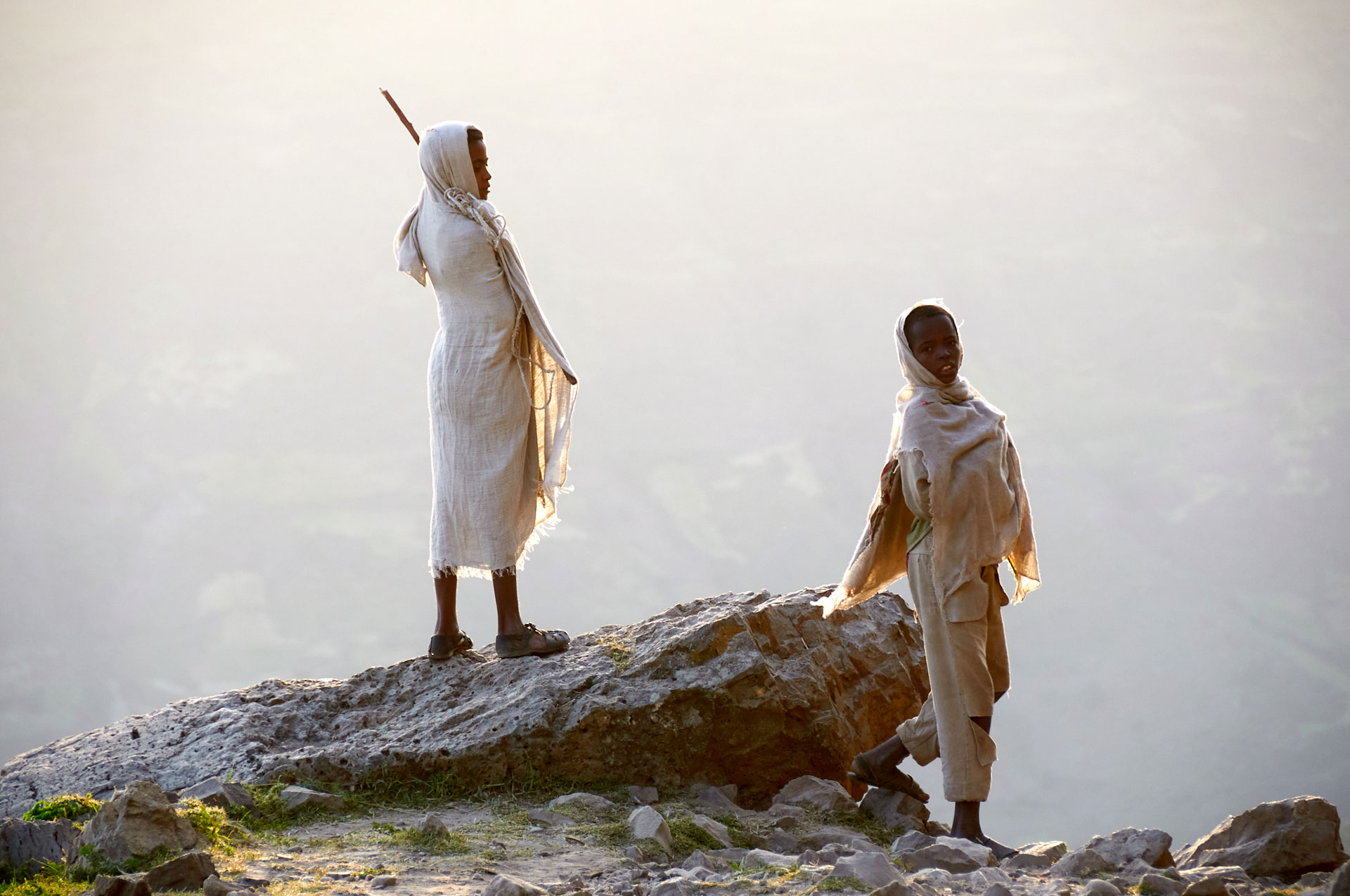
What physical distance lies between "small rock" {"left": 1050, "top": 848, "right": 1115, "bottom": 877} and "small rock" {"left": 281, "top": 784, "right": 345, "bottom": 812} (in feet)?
8.46

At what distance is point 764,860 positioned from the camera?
3.64 m

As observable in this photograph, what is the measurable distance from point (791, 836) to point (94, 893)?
7.89ft

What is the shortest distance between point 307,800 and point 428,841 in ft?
2.35

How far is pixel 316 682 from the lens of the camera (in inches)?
222

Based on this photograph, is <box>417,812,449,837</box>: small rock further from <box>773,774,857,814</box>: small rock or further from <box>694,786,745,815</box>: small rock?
<box>773,774,857,814</box>: small rock

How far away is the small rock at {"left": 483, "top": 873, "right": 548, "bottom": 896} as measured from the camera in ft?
10.1

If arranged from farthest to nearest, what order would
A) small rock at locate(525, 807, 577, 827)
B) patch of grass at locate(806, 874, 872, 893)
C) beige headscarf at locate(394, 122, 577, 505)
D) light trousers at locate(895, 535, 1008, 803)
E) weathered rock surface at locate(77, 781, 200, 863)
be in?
beige headscarf at locate(394, 122, 577, 505), small rock at locate(525, 807, 577, 827), light trousers at locate(895, 535, 1008, 803), weathered rock surface at locate(77, 781, 200, 863), patch of grass at locate(806, 874, 872, 893)

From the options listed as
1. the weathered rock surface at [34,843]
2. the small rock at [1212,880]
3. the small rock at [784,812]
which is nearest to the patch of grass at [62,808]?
the weathered rock surface at [34,843]

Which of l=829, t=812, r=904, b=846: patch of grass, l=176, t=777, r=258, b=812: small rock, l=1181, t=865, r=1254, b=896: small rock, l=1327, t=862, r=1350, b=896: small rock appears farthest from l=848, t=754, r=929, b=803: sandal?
l=176, t=777, r=258, b=812: small rock

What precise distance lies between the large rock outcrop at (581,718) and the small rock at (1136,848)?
1344 mm

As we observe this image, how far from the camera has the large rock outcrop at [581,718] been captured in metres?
4.79

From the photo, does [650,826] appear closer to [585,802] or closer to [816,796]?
[585,802]

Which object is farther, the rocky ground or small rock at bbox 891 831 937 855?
small rock at bbox 891 831 937 855

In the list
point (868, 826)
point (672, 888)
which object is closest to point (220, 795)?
point (672, 888)
